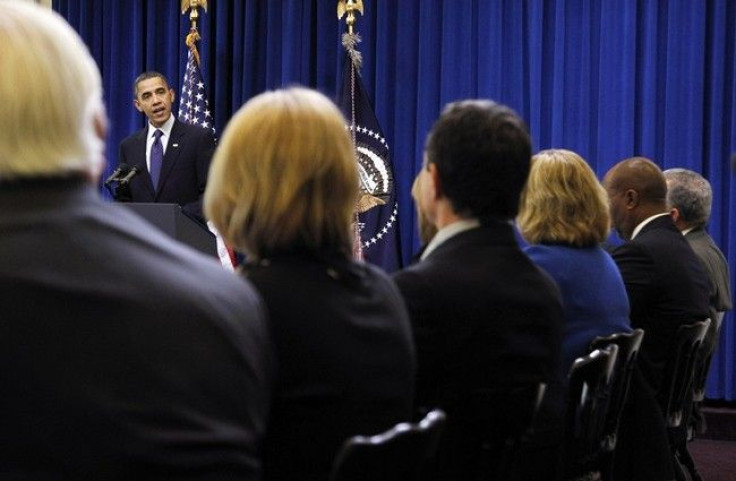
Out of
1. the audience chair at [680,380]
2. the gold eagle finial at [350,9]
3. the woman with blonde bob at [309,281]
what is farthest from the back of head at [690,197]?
the woman with blonde bob at [309,281]

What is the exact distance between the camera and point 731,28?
22.4 ft

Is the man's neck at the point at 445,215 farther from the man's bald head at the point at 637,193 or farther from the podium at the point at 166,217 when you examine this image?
the podium at the point at 166,217

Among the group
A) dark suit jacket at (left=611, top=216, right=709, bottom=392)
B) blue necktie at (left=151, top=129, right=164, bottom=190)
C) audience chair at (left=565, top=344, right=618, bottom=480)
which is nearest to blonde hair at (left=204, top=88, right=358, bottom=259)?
audience chair at (left=565, top=344, right=618, bottom=480)

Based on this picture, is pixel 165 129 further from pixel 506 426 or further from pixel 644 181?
pixel 506 426

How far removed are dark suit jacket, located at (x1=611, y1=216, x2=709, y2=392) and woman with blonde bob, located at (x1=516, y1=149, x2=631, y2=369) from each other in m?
0.52

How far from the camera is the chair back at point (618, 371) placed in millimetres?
3029

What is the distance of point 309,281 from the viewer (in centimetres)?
185

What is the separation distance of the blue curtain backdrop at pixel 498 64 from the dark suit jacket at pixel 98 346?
5.92 metres

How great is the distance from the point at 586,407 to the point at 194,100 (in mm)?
4988

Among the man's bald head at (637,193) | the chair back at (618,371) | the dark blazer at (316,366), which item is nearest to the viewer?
the dark blazer at (316,366)

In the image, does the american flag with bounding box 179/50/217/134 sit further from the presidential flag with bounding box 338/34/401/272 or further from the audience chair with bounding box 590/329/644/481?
the audience chair with bounding box 590/329/644/481

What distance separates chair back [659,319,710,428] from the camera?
3598mm

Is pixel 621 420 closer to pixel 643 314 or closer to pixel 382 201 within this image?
pixel 643 314

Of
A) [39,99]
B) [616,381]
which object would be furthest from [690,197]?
[39,99]
